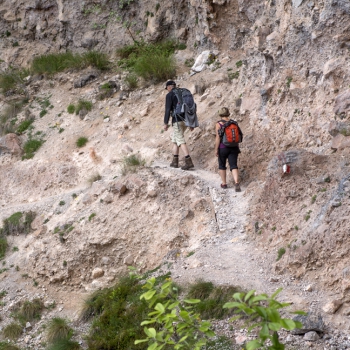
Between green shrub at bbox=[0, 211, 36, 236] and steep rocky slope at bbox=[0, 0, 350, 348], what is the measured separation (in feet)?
0.63

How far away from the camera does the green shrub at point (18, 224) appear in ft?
34.5

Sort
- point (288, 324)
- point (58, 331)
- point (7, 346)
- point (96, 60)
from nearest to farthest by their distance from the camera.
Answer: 1. point (288, 324)
2. point (58, 331)
3. point (7, 346)
4. point (96, 60)

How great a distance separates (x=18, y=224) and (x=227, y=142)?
16.6ft

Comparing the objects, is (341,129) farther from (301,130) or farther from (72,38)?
(72,38)

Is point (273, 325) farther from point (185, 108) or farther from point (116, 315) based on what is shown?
point (185, 108)

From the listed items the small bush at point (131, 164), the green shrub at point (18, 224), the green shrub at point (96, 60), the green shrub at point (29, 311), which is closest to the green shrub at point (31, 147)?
the green shrub at point (18, 224)

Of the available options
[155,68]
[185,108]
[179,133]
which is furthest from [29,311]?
[155,68]

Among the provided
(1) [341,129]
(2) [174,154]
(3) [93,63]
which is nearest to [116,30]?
(3) [93,63]

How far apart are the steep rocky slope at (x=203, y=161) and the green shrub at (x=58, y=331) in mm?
1025

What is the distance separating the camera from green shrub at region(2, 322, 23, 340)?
24.7 ft

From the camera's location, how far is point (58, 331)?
698 centimetres

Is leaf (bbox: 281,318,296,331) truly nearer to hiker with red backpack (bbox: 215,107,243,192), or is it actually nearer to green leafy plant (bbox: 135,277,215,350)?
green leafy plant (bbox: 135,277,215,350)

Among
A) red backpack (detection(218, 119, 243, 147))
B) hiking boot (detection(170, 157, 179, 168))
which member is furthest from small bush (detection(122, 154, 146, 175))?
red backpack (detection(218, 119, 243, 147))

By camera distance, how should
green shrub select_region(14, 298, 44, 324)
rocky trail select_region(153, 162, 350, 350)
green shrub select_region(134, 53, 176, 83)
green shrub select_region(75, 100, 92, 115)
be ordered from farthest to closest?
green shrub select_region(75, 100, 92, 115) < green shrub select_region(134, 53, 176, 83) < green shrub select_region(14, 298, 44, 324) < rocky trail select_region(153, 162, 350, 350)
